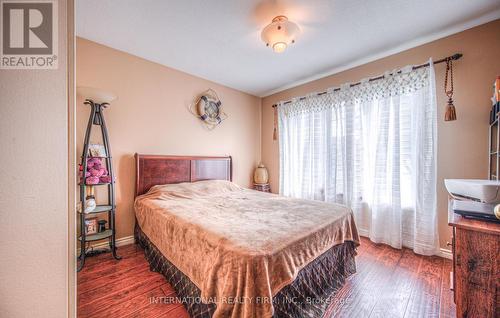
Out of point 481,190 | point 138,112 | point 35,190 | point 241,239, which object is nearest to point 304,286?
point 241,239

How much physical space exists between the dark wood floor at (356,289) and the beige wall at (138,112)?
75cm

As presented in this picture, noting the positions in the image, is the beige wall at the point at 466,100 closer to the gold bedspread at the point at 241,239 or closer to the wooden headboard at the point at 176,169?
the gold bedspread at the point at 241,239

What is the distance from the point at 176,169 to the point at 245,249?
6.80 ft

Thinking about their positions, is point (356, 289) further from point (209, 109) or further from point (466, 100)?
point (209, 109)

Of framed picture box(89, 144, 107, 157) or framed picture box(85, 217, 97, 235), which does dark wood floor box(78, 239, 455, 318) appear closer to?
framed picture box(85, 217, 97, 235)

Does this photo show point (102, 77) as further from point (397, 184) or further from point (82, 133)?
point (397, 184)

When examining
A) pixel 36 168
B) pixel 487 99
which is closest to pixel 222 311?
pixel 36 168

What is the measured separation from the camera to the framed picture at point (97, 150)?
2091mm

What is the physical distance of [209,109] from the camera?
3348mm

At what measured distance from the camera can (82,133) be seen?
86.8 inches

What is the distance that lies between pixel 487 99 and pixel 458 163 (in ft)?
2.17

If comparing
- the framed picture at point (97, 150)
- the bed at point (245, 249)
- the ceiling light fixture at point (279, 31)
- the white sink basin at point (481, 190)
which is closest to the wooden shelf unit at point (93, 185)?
the framed picture at point (97, 150)

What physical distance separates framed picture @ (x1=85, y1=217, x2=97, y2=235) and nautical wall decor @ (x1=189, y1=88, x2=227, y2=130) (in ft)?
6.35

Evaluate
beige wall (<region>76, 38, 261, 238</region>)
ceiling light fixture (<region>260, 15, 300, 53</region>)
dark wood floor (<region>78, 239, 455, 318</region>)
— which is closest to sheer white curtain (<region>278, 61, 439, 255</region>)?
dark wood floor (<region>78, 239, 455, 318</region>)
